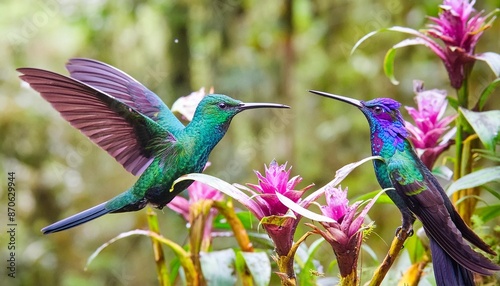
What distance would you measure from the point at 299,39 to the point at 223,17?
611 millimetres

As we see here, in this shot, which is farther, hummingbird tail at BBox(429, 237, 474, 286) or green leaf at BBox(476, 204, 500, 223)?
green leaf at BBox(476, 204, 500, 223)

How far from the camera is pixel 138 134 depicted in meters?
0.83

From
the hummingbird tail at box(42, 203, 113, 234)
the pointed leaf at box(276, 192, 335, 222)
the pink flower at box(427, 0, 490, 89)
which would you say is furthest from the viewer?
the pink flower at box(427, 0, 490, 89)

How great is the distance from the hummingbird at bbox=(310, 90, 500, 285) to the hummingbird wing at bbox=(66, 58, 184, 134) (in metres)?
0.30

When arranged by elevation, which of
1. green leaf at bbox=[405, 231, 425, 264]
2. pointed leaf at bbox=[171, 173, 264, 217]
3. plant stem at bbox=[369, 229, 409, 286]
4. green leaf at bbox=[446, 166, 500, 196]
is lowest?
green leaf at bbox=[405, 231, 425, 264]

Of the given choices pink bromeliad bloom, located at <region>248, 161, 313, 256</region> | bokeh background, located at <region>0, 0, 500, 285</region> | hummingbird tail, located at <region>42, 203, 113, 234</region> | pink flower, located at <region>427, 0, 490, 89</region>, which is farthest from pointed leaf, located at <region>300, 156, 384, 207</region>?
bokeh background, located at <region>0, 0, 500, 285</region>

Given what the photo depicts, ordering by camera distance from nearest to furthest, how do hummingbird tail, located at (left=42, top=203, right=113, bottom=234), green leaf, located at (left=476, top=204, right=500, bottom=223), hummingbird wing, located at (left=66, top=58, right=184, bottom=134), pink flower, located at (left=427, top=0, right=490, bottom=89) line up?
hummingbird tail, located at (left=42, top=203, right=113, bottom=234), hummingbird wing, located at (left=66, top=58, right=184, bottom=134), pink flower, located at (left=427, top=0, right=490, bottom=89), green leaf, located at (left=476, top=204, right=500, bottom=223)

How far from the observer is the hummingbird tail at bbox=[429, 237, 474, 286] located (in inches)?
30.8

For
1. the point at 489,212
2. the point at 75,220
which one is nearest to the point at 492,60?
the point at 489,212

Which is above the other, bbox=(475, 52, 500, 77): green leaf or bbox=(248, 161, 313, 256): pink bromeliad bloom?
bbox=(475, 52, 500, 77): green leaf

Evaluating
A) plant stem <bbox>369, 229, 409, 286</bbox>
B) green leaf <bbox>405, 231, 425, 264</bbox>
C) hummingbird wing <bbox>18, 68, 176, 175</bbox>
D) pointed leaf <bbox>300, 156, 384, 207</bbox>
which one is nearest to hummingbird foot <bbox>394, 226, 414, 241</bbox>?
plant stem <bbox>369, 229, 409, 286</bbox>

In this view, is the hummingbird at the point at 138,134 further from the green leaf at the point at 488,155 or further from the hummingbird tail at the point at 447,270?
the green leaf at the point at 488,155

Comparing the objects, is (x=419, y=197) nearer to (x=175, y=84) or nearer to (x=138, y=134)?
(x=138, y=134)

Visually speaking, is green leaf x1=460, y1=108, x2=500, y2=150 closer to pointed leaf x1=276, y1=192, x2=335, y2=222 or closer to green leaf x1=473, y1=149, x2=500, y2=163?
green leaf x1=473, y1=149, x2=500, y2=163
